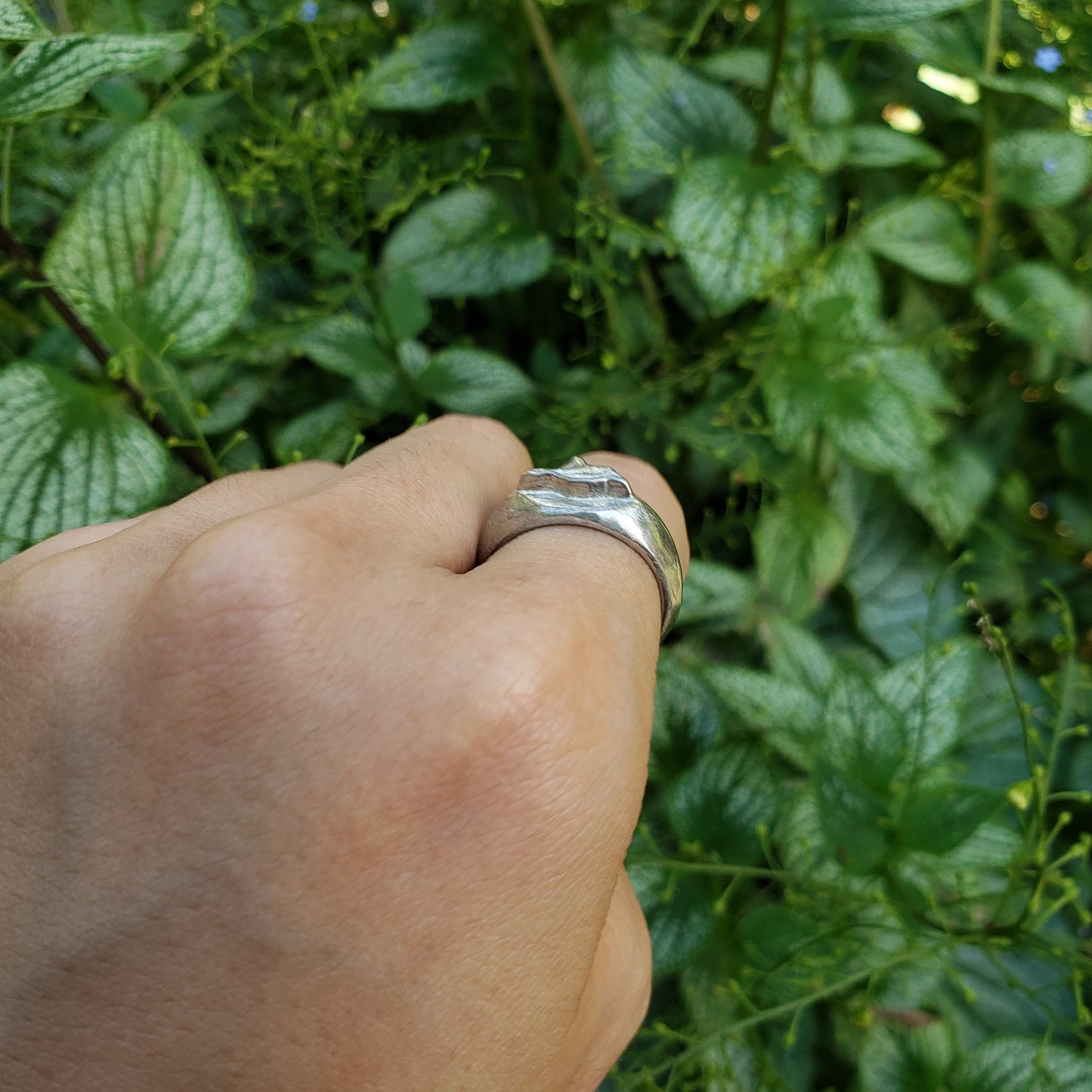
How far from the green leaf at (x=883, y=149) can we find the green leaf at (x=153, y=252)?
650mm

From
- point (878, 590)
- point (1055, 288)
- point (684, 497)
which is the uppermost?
point (1055, 288)

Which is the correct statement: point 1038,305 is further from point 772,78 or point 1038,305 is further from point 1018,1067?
point 1018,1067

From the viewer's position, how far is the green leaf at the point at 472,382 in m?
0.80

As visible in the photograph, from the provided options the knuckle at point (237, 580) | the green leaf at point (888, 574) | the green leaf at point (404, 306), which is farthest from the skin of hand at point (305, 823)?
the green leaf at point (888, 574)

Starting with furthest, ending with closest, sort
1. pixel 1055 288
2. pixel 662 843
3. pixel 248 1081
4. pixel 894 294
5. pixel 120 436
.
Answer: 1. pixel 894 294
2. pixel 1055 288
3. pixel 662 843
4. pixel 120 436
5. pixel 248 1081

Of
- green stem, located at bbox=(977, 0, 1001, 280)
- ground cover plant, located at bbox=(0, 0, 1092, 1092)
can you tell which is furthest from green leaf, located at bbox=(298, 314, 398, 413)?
green stem, located at bbox=(977, 0, 1001, 280)

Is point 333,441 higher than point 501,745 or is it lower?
lower

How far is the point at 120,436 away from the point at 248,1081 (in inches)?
16.6

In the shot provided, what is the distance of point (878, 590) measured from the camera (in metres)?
0.97

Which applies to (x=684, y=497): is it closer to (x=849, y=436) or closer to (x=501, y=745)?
(x=849, y=436)

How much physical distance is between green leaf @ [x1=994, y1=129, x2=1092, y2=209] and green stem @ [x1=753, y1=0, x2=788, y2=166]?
12.4 inches

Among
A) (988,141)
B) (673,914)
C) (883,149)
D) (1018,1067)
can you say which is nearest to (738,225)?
(883,149)

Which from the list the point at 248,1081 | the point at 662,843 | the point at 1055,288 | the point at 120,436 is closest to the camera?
the point at 248,1081

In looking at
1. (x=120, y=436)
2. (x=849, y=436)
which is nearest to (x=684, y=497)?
(x=849, y=436)
